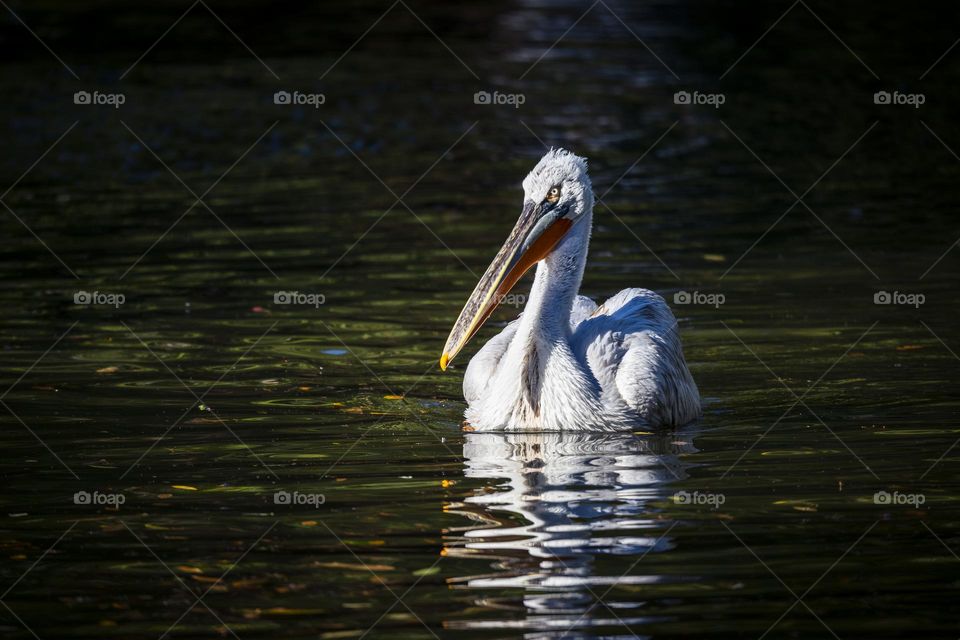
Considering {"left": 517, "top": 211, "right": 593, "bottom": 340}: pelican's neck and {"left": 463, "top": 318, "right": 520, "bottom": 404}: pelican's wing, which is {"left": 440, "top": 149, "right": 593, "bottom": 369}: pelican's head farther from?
{"left": 463, "top": 318, "right": 520, "bottom": 404}: pelican's wing

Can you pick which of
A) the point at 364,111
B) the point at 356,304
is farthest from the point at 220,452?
the point at 364,111

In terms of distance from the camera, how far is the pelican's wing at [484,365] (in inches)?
387

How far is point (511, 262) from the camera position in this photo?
9094 mm

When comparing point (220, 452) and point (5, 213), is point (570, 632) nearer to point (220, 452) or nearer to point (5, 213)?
point (220, 452)

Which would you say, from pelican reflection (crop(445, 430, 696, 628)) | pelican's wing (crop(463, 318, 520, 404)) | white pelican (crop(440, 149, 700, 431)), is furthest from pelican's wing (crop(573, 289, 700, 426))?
pelican's wing (crop(463, 318, 520, 404))

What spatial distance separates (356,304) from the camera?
39.7 ft

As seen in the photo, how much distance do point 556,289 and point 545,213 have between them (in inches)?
17.9

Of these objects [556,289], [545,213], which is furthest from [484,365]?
[545,213]

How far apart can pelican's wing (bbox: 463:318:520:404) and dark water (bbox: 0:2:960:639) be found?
182 mm

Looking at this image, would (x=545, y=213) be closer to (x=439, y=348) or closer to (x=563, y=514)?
(x=439, y=348)

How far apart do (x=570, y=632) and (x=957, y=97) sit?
16.2m

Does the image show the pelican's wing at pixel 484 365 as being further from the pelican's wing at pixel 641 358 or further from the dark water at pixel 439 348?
the pelican's wing at pixel 641 358

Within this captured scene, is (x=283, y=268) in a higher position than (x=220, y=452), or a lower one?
higher

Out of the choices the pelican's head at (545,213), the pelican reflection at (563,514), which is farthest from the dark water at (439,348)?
the pelican's head at (545,213)
